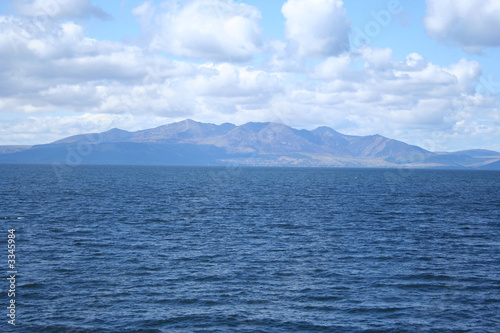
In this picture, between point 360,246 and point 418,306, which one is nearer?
point 418,306

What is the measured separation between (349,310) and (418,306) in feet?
15.9

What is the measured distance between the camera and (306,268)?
39.1 m

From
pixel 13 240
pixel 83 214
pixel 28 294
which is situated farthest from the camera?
pixel 83 214

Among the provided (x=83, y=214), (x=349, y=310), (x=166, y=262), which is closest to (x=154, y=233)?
(x=166, y=262)

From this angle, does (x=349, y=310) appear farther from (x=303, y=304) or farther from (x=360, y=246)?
(x=360, y=246)

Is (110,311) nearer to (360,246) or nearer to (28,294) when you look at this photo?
(28,294)

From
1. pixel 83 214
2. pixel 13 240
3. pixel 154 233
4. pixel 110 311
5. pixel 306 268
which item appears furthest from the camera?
pixel 83 214

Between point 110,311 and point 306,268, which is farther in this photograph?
point 306,268

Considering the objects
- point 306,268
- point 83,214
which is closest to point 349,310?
point 306,268

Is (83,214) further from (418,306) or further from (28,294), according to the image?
(418,306)

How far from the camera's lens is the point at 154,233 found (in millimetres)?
54906

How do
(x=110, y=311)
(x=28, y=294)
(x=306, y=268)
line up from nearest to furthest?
(x=110, y=311), (x=28, y=294), (x=306, y=268)

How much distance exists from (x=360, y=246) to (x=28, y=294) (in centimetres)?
3196

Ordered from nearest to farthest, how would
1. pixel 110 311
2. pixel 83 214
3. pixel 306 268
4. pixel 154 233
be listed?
pixel 110 311 < pixel 306 268 < pixel 154 233 < pixel 83 214
